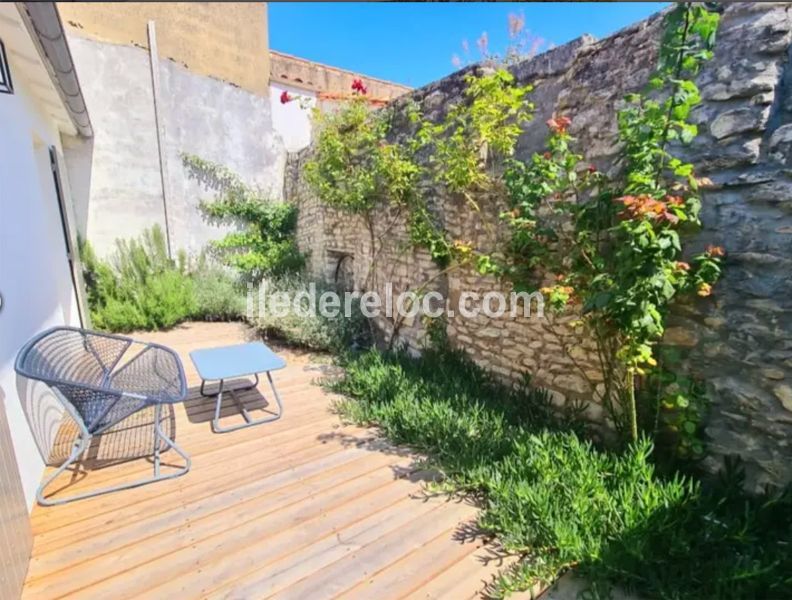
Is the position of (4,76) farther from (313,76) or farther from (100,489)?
(313,76)

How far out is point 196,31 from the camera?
8008mm

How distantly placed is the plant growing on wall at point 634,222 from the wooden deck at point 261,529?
1.54 metres

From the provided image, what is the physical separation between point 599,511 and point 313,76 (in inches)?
404

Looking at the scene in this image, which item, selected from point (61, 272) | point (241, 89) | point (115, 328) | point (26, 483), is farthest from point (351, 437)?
point (241, 89)

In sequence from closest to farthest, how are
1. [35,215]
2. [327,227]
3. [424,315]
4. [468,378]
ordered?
[35,215], [468,378], [424,315], [327,227]

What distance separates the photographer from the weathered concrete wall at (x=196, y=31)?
23.2 ft

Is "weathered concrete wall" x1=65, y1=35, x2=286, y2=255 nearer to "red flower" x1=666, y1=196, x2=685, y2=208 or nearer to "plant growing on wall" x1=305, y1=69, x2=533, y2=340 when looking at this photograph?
"plant growing on wall" x1=305, y1=69, x2=533, y2=340

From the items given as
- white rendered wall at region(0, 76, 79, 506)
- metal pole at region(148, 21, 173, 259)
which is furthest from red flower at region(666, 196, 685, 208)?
metal pole at region(148, 21, 173, 259)

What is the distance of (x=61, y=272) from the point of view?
455 cm

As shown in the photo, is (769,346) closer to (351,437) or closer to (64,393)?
(351,437)

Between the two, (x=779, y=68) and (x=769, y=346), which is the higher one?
(x=779, y=68)

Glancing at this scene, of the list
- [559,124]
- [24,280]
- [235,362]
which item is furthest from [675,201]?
[24,280]

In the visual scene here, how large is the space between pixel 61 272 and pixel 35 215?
1243 millimetres

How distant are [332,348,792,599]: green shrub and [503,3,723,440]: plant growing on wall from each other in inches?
16.5
